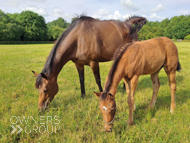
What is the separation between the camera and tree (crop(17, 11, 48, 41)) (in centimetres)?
5081

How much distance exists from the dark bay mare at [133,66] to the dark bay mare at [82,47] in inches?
50.6

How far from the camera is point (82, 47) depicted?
3631 mm

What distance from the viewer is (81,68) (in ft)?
13.9

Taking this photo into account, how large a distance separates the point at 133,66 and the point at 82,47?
1.69m

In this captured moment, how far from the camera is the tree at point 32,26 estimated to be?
2000 inches

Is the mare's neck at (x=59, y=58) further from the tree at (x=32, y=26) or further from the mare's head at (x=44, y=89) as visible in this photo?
the tree at (x=32, y=26)

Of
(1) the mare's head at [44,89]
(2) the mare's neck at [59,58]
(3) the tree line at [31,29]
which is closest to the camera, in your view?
(1) the mare's head at [44,89]

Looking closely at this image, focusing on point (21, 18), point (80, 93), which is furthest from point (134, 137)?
point (21, 18)

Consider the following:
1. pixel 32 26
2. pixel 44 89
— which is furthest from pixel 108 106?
pixel 32 26

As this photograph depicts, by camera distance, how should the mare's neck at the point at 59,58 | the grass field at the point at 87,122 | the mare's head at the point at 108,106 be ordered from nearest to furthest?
the mare's head at the point at 108,106
the grass field at the point at 87,122
the mare's neck at the point at 59,58

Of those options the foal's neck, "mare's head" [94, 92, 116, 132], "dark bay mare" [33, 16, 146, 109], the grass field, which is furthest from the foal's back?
"dark bay mare" [33, 16, 146, 109]

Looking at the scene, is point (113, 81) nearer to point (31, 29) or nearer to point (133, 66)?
point (133, 66)

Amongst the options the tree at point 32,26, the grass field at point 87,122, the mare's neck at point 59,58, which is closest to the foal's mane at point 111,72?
the grass field at point 87,122

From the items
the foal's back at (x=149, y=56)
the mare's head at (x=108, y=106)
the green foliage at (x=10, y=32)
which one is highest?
the green foliage at (x=10, y=32)
